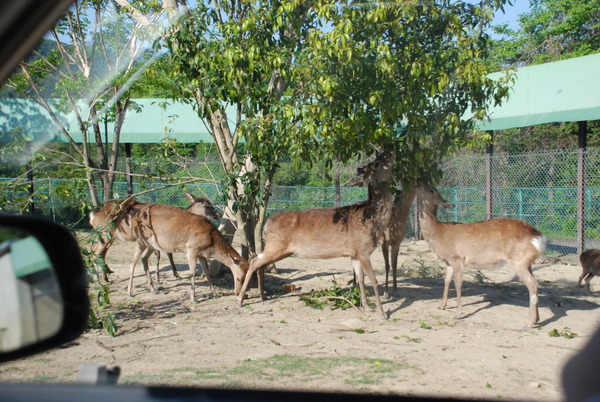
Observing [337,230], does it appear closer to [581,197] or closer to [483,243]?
[483,243]

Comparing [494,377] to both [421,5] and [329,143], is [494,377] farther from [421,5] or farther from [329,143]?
[421,5]

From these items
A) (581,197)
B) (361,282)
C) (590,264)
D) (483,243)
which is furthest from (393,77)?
(581,197)

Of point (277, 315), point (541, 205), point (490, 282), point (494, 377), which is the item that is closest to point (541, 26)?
point (541, 205)

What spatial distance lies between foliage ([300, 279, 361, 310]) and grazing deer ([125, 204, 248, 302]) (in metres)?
1.26

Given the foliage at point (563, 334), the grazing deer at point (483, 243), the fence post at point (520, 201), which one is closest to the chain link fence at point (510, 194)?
the fence post at point (520, 201)

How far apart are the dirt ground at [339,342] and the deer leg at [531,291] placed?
0.17 m

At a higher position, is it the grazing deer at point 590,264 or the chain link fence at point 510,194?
the chain link fence at point 510,194

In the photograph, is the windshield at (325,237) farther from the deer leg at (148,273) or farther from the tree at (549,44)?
the tree at (549,44)

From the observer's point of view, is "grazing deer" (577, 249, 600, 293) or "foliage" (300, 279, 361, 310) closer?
"foliage" (300, 279, 361, 310)

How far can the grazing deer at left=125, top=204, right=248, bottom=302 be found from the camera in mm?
9953

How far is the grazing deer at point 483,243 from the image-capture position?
8086 mm

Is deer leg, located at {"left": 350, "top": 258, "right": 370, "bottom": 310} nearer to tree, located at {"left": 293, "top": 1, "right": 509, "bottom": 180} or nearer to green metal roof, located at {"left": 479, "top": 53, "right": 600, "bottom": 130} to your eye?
tree, located at {"left": 293, "top": 1, "right": 509, "bottom": 180}

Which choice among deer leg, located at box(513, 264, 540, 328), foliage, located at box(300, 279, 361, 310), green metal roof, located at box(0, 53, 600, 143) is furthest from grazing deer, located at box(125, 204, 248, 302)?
deer leg, located at box(513, 264, 540, 328)

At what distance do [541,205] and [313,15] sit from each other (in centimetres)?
846
